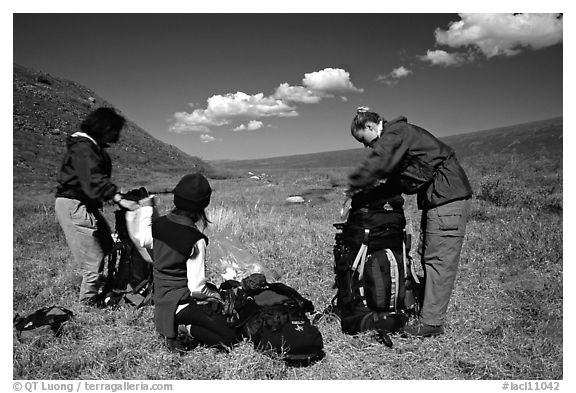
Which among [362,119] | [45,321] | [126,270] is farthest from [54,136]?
[362,119]

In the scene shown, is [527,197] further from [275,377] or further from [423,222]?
[275,377]

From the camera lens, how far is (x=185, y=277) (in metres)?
3.57

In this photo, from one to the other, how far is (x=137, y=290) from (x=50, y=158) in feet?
54.3

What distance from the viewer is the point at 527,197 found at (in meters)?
10.9

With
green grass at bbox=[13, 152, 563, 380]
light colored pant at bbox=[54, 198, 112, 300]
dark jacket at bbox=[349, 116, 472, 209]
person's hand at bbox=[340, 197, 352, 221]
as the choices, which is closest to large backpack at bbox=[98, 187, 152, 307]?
light colored pant at bbox=[54, 198, 112, 300]

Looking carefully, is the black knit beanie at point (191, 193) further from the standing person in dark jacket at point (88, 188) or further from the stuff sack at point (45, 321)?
the stuff sack at point (45, 321)

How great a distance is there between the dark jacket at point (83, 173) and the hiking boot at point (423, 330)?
3515 millimetres

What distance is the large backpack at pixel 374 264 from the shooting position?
3900mm

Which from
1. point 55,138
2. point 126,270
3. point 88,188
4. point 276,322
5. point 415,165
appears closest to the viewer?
point 276,322

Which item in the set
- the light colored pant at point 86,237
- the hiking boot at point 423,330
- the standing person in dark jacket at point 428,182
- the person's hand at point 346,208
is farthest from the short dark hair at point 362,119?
the light colored pant at point 86,237

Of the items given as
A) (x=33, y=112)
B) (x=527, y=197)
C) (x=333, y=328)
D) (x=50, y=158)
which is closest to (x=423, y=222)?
(x=333, y=328)

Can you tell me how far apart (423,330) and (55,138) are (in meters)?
22.0

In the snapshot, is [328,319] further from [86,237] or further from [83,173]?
[83,173]
